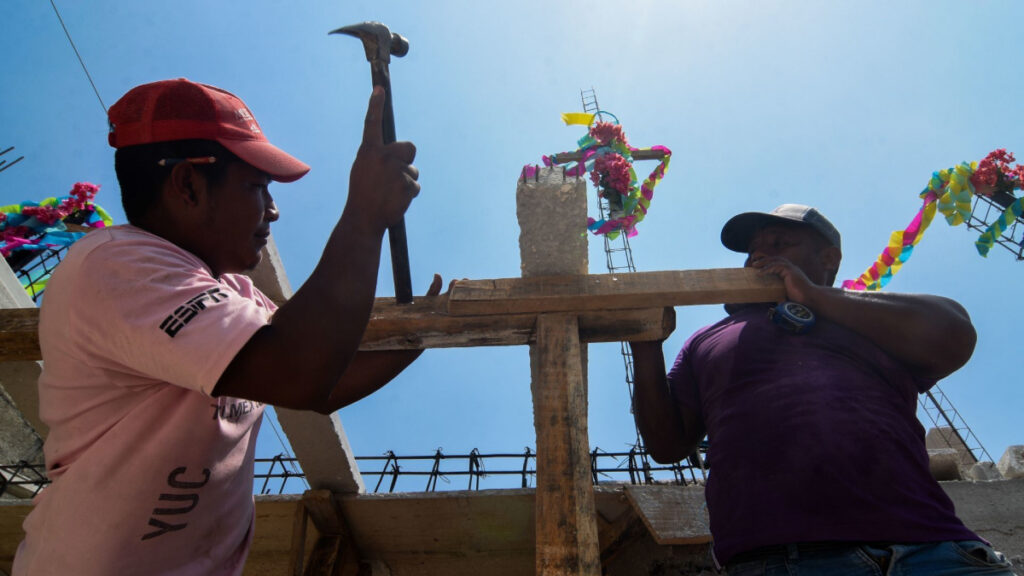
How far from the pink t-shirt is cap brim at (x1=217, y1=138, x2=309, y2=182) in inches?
14.0

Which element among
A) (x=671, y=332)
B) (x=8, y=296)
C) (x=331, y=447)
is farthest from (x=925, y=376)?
(x=8, y=296)

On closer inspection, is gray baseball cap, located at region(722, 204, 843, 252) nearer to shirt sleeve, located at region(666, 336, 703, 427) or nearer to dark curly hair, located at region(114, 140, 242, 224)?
shirt sleeve, located at region(666, 336, 703, 427)

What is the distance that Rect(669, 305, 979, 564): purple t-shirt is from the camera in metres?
2.20

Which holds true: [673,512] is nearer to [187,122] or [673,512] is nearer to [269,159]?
[269,159]

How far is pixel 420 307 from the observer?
2.96 m

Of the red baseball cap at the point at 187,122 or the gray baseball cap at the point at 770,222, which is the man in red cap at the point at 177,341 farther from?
the gray baseball cap at the point at 770,222

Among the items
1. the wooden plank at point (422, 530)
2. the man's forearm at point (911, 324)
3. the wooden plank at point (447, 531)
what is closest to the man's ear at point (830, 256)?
the man's forearm at point (911, 324)

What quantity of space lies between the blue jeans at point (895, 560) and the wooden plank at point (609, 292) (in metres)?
1.15

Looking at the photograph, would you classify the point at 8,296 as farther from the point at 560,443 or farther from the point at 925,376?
the point at 925,376

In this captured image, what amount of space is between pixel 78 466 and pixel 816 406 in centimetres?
250

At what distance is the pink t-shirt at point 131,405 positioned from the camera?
4.68 feet

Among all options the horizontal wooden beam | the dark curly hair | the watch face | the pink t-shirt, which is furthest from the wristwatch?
the horizontal wooden beam

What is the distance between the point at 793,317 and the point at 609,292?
2.78 feet

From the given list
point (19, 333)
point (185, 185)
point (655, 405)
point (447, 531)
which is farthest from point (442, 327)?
point (447, 531)
